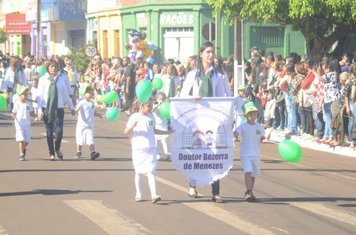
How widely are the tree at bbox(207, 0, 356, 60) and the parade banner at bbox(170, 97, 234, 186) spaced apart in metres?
11.7

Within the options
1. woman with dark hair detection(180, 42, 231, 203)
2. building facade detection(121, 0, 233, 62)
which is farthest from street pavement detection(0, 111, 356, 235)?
building facade detection(121, 0, 233, 62)

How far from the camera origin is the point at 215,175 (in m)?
11.3

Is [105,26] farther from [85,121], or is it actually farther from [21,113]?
[21,113]

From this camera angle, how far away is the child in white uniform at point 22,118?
16219 mm

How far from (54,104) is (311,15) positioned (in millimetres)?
9792

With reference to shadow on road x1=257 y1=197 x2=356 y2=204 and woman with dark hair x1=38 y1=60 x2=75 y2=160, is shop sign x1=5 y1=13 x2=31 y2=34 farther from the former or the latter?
shadow on road x1=257 y1=197 x2=356 y2=204

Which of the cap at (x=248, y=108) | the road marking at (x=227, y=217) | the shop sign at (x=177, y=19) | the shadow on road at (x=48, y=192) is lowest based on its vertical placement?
the road marking at (x=227, y=217)

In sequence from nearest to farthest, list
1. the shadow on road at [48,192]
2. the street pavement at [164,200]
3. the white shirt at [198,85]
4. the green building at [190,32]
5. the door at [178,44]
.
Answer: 1. the street pavement at [164,200]
2. the white shirt at [198,85]
3. the shadow on road at [48,192]
4. the green building at [190,32]
5. the door at [178,44]

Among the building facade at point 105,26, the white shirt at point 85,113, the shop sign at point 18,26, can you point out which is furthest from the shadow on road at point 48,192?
the shop sign at point 18,26

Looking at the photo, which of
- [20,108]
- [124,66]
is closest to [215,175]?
[20,108]

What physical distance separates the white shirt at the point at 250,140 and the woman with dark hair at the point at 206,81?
0.56 meters

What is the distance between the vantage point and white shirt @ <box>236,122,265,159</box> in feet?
37.7

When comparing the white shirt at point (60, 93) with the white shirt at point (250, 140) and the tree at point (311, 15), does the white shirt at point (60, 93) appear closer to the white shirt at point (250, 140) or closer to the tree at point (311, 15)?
the white shirt at point (250, 140)

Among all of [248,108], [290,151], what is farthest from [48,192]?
[290,151]
